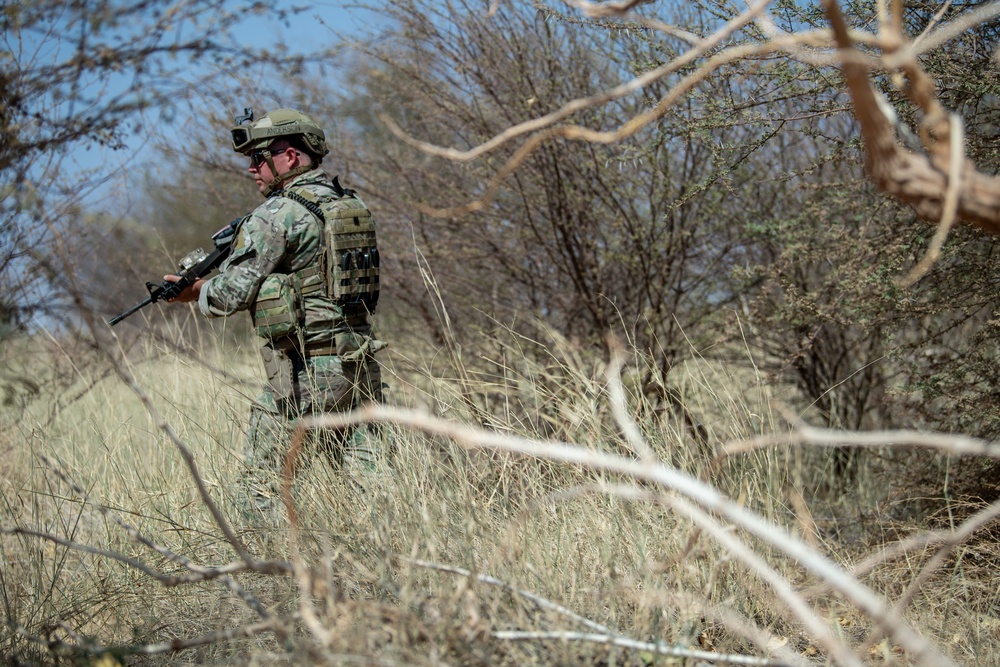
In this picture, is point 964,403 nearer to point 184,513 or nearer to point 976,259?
point 976,259

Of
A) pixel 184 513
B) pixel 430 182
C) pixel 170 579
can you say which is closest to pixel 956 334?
pixel 430 182

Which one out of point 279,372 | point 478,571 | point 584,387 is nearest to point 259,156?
point 279,372

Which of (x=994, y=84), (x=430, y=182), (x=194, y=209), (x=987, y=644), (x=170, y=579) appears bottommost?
(x=987, y=644)

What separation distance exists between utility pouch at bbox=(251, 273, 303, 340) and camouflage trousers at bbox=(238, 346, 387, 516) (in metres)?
0.15

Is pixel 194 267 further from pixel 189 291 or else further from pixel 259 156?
pixel 259 156

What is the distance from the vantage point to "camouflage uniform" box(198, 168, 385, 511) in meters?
3.71

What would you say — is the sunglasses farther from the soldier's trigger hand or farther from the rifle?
the soldier's trigger hand

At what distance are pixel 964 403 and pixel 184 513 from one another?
9.96ft

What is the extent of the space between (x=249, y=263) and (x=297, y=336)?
0.35m

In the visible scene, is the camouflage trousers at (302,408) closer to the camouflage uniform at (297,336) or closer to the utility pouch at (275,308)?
the camouflage uniform at (297,336)

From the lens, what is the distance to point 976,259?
3512 millimetres

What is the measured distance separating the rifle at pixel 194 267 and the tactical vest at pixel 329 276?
0.30 meters

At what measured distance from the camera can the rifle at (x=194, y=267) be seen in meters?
3.83

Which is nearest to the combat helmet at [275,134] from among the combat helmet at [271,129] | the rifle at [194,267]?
the combat helmet at [271,129]
